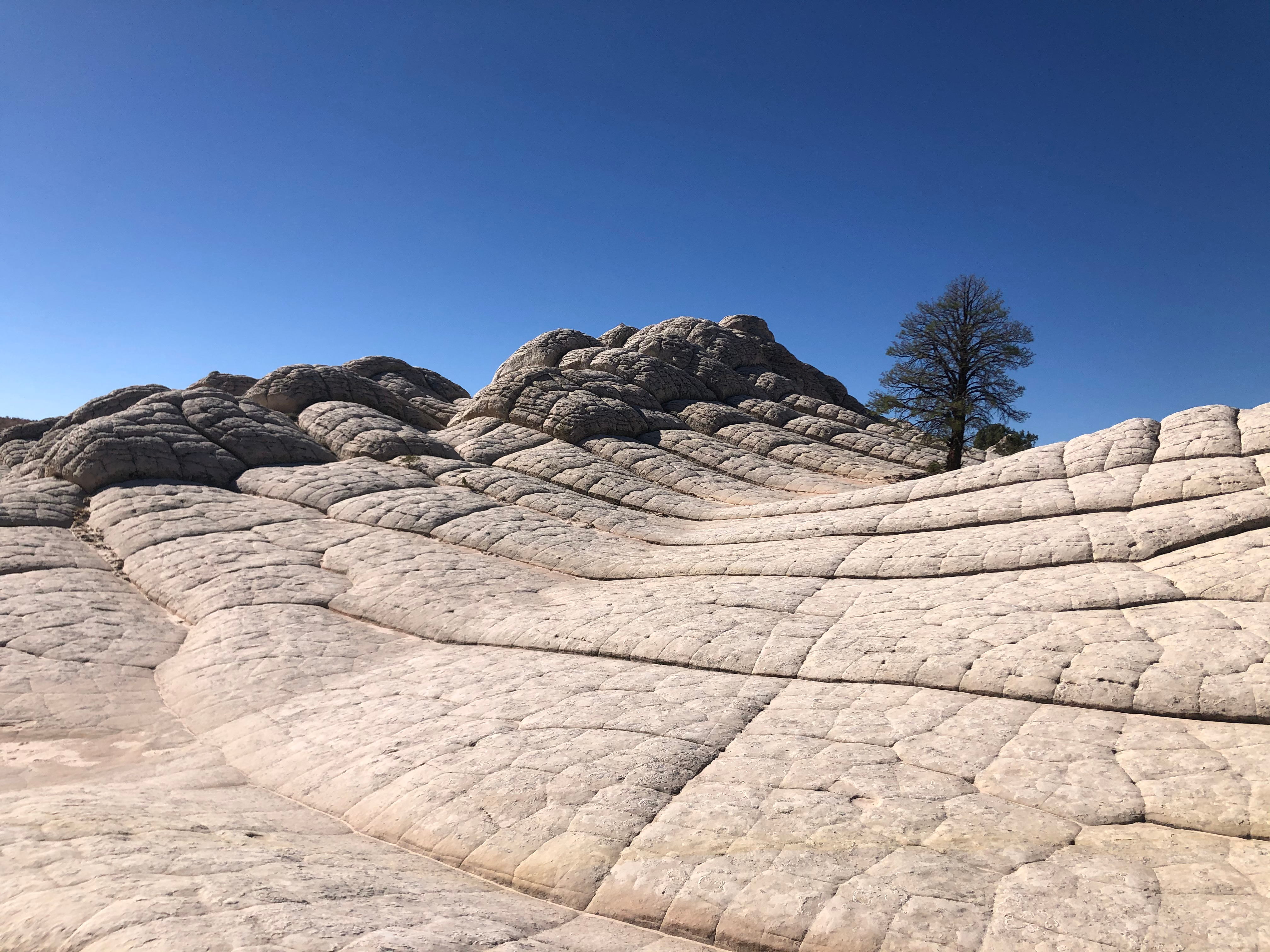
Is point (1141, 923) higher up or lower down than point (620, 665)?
lower down

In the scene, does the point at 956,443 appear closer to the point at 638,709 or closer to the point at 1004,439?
the point at 1004,439

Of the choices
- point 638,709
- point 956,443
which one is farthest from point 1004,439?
point 638,709

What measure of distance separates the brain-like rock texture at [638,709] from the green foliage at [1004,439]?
742 inches

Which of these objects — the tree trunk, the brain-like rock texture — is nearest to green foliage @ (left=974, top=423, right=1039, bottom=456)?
the tree trunk

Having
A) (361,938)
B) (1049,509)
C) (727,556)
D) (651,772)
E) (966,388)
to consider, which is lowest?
(361,938)

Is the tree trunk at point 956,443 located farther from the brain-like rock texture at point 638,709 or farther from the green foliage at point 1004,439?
the brain-like rock texture at point 638,709

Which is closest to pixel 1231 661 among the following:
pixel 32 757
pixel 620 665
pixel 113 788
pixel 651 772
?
pixel 651 772

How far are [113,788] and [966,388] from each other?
109 feet

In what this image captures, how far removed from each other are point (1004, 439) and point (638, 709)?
32.1 metres

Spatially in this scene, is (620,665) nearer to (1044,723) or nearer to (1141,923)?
(1044,723)

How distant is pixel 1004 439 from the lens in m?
34.5

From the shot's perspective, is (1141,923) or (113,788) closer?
(1141,923)

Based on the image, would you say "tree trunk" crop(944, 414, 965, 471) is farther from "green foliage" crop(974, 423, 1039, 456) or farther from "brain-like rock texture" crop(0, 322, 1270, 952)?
"brain-like rock texture" crop(0, 322, 1270, 952)

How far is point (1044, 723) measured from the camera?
685cm
